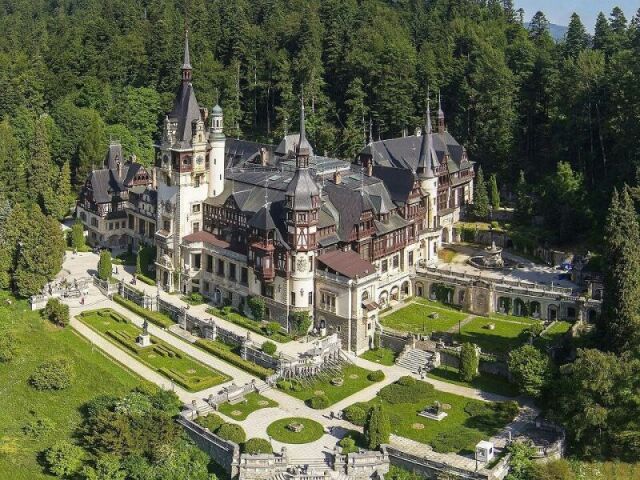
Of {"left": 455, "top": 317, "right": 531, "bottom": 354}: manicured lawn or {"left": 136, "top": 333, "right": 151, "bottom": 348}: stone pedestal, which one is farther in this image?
{"left": 136, "top": 333, "right": 151, "bottom": 348}: stone pedestal

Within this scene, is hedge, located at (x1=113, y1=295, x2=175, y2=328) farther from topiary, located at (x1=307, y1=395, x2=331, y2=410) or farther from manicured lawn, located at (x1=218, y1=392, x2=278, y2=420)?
topiary, located at (x1=307, y1=395, x2=331, y2=410)

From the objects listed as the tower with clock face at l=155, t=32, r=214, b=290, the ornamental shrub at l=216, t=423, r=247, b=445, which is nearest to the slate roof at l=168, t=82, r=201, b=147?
the tower with clock face at l=155, t=32, r=214, b=290

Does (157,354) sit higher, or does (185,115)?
(185,115)

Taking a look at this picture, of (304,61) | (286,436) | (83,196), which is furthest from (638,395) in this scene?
(304,61)

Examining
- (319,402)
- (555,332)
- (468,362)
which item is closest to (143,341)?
(319,402)

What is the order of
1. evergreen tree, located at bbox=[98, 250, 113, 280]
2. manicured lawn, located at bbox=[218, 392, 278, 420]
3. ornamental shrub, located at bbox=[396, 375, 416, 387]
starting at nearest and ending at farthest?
1. manicured lawn, located at bbox=[218, 392, 278, 420]
2. ornamental shrub, located at bbox=[396, 375, 416, 387]
3. evergreen tree, located at bbox=[98, 250, 113, 280]

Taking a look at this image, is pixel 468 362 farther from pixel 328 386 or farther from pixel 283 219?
pixel 283 219
